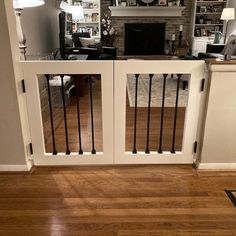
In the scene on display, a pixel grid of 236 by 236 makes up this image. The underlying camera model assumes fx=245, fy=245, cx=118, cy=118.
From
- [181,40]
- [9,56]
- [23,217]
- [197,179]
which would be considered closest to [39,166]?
[23,217]

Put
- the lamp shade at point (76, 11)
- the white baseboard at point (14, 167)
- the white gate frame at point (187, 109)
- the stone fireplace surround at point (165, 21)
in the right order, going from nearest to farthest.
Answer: the white gate frame at point (187, 109), the white baseboard at point (14, 167), the lamp shade at point (76, 11), the stone fireplace surround at point (165, 21)

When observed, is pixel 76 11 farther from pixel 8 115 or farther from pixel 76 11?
pixel 8 115

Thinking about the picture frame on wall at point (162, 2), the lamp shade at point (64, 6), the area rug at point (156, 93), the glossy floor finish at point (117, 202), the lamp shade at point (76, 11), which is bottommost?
the glossy floor finish at point (117, 202)

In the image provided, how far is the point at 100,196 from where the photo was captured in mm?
1773

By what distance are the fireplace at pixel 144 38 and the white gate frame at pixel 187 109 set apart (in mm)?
6351

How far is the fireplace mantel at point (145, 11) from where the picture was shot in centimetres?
743

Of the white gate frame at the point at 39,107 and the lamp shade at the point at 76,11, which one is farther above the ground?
the lamp shade at the point at 76,11

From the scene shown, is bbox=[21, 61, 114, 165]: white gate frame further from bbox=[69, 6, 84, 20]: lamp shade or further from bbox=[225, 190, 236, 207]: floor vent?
bbox=[69, 6, 84, 20]: lamp shade

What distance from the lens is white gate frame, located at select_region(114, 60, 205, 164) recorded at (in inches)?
71.1

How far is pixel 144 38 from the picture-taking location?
788 centimetres

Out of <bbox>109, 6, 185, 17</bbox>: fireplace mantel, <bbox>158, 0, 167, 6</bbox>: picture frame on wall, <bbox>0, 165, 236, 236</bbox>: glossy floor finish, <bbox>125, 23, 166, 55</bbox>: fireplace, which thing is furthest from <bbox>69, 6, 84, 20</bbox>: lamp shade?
<bbox>0, 165, 236, 236</bbox>: glossy floor finish

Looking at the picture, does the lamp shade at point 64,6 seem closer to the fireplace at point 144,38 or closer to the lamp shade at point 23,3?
the fireplace at point 144,38

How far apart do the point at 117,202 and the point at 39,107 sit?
939 mm

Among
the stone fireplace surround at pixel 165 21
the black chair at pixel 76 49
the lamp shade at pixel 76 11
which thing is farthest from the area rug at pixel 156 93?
the stone fireplace surround at pixel 165 21
